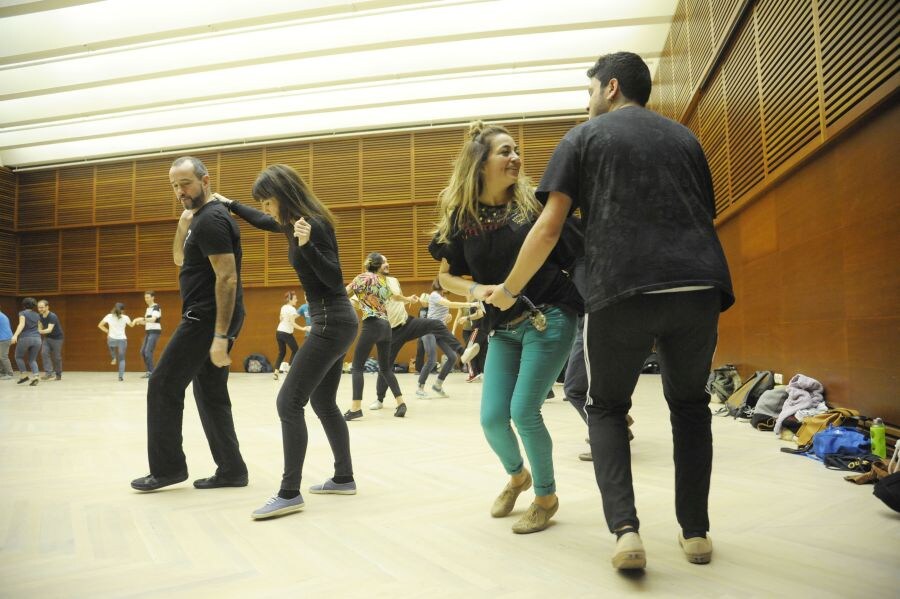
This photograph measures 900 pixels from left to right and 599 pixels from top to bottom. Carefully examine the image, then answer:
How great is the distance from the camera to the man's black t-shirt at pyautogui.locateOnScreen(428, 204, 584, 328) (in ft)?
7.27

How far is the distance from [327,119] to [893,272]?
1152cm

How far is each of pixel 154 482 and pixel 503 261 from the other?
2.13 meters

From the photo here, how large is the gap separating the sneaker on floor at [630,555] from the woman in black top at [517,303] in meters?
0.50

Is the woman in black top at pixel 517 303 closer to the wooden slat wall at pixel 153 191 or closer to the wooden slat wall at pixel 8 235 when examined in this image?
the wooden slat wall at pixel 153 191

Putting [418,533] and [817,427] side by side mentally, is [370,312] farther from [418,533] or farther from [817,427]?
[817,427]

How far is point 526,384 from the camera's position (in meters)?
2.21

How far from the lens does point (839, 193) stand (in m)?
4.28

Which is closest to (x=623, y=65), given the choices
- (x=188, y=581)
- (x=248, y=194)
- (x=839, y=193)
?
(x=188, y=581)

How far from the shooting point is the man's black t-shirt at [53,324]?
10633mm

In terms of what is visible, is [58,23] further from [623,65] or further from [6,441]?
[623,65]

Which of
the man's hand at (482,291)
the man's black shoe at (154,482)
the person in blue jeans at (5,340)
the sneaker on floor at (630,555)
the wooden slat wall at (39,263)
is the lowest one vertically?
the man's black shoe at (154,482)

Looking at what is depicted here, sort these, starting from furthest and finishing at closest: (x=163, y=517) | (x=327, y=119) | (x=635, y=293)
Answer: (x=327, y=119) → (x=163, y=517) → (x=635, y=293)

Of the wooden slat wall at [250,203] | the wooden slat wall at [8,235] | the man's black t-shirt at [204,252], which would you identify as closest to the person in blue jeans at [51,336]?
the wooden slat wall at [250,203]

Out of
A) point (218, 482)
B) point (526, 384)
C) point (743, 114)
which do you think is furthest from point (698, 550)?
point (743, 114)
